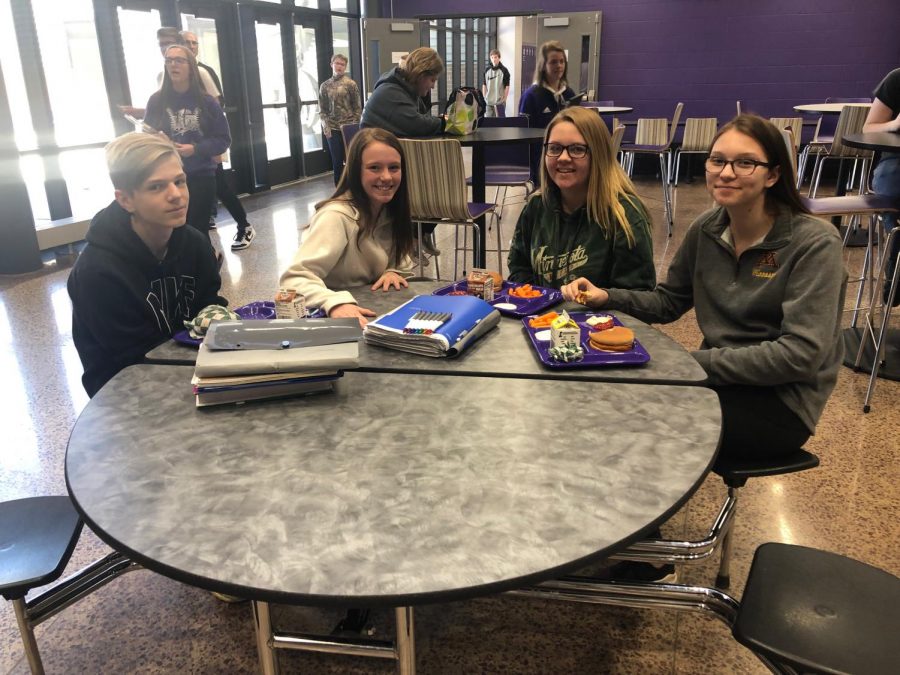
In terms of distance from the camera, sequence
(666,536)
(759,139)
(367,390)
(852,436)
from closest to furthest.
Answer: (367,390)
(759,139)
(666,536)
(852,436)

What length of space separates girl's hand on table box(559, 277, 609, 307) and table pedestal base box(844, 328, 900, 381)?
171cm

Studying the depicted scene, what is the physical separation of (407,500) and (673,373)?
66 centimetres

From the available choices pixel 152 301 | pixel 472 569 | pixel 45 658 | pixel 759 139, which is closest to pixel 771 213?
pixel 759 139

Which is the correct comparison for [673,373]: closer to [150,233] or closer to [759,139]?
[759,139]

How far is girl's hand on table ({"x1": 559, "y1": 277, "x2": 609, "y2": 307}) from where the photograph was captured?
1.78m

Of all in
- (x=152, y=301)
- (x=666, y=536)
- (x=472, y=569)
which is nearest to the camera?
(x=472, y=569)

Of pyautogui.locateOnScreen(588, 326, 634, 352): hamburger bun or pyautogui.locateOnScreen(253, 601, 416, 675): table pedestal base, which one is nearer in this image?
pyautogui.locateOnScreen(253, 601, 416, 675): table pedestal base

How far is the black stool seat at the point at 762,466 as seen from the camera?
1.49 metres

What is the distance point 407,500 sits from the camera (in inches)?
37.5

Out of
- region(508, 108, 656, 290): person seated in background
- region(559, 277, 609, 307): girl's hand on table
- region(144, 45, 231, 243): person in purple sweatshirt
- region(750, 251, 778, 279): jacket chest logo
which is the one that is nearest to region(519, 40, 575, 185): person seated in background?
region(144, 45, 231, 243): person in purple sweatshirt

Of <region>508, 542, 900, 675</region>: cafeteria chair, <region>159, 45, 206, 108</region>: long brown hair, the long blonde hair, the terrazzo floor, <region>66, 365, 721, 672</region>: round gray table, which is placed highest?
<region>159, 45, 206, 108</region>: long brown hair

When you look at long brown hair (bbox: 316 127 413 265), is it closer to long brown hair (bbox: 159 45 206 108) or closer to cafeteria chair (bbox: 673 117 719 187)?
long brown hair (bbox: 159 45 206 108)

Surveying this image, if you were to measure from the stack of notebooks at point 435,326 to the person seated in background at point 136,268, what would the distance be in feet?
1.96

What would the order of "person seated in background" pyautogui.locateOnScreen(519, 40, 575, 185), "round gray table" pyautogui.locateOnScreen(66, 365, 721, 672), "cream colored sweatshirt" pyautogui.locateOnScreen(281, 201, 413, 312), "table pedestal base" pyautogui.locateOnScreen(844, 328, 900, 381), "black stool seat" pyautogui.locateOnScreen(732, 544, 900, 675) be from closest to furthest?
1. "round gray table" pyautogui.locateOnScreen(66, 365, 721, 672)
2. "black stool seat" pyautogui.locateOnScreen(732, 544, 900, 675)
3. "cream colored sweatshirt" pyautogui.locateOnScreen(281, 201, 413, 312)
4. "table pedestal base" pyautogui.locateOnScreen(844, 328, 900, 381)
5. "person seated in background" pyautogui.locateOnScreen(519, 40, 575, 185)
